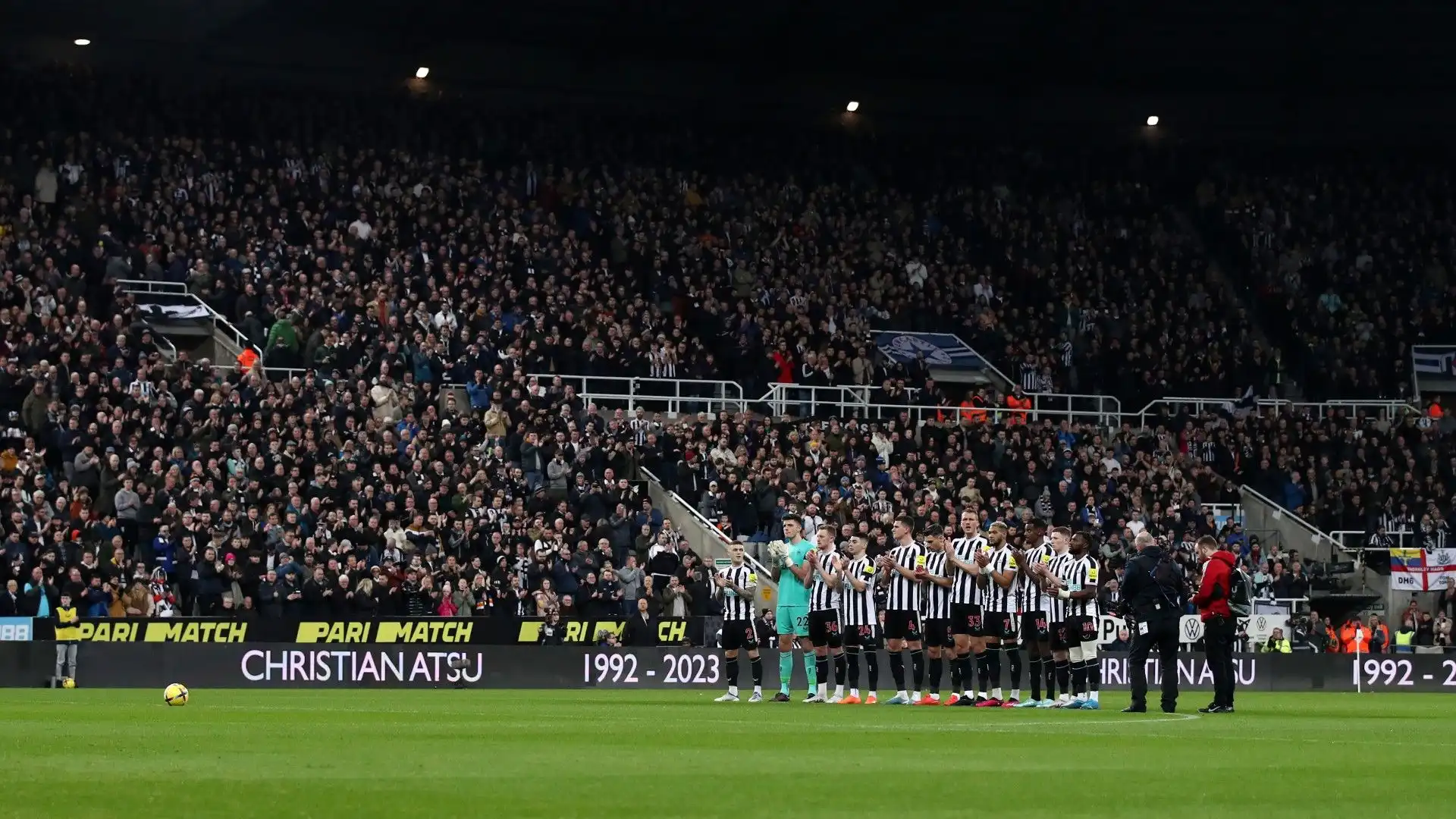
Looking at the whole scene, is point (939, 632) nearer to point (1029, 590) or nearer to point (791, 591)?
point (1029, 590)

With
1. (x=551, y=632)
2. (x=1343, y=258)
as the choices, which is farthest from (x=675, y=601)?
(x=1343, y=258)

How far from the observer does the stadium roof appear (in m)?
54.6

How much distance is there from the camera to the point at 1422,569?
4866 centimetres

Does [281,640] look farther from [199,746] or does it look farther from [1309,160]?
[1309,160]

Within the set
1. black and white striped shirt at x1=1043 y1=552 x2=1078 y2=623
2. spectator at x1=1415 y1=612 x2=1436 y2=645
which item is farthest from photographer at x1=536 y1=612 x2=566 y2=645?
spectator at x1=1415 y1=612 x2=1436 y2=645

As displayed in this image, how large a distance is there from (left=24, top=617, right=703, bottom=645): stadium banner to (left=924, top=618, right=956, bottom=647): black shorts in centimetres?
1110

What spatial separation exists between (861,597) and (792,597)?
3.23 ft

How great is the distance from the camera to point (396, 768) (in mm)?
15117

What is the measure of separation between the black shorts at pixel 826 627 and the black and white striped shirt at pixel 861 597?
192mm

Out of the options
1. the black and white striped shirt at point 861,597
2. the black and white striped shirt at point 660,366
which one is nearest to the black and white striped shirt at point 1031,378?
the black and white striped shirt at point 660,366

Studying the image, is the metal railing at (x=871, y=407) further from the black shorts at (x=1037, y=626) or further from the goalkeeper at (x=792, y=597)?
the black shorts at (x=1037, y=626)

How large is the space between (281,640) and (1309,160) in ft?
128

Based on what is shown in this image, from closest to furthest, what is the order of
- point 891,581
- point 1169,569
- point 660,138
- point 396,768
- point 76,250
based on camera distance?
point 396,768 < point 1169,569 < point 891,581 < point 76,250 < point 660,138

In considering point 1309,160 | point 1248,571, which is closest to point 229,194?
point 1248,571
